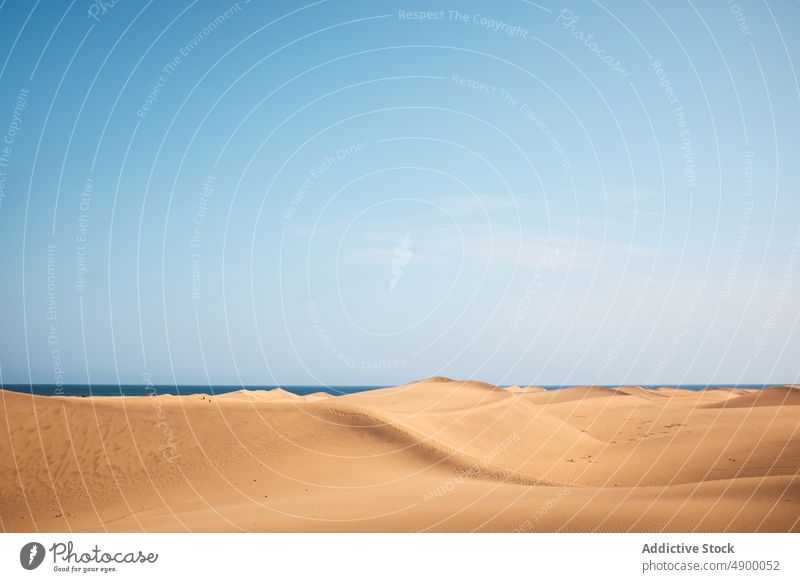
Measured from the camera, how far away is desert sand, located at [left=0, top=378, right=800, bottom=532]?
1328 centimetres

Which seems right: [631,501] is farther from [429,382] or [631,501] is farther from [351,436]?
[429,382]

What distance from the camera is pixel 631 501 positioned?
13641 mm

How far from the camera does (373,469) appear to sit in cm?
2072

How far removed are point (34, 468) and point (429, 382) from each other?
29.1 metres

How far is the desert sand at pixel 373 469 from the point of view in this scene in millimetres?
13281

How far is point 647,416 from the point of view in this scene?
36.6 metres

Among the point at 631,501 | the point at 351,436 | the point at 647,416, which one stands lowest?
the point at 631,501

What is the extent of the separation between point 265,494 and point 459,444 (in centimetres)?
947
